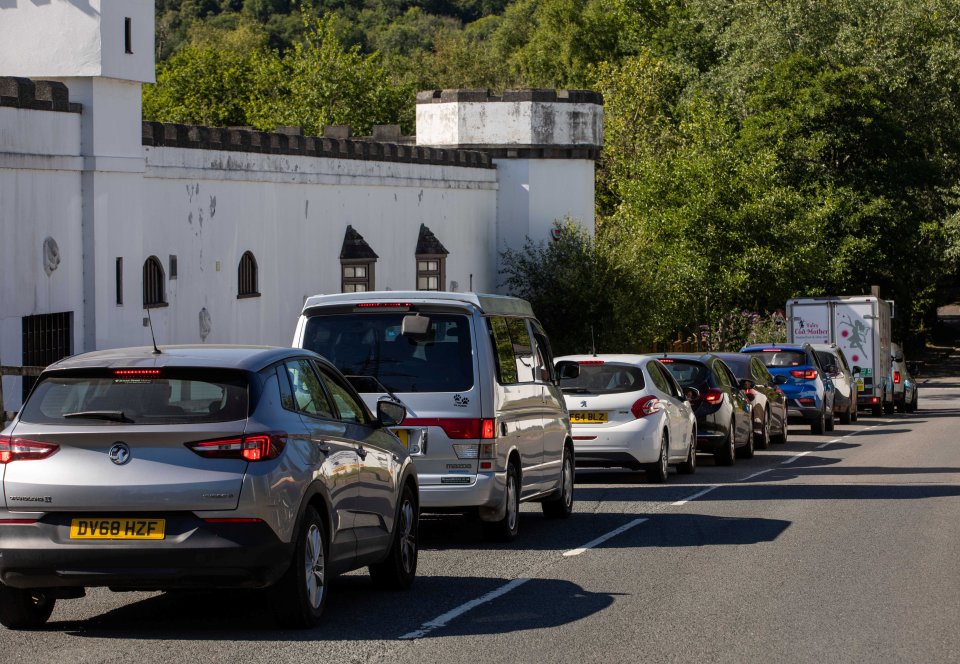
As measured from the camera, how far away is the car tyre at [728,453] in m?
23.1

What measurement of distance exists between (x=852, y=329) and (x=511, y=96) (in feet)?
37.9

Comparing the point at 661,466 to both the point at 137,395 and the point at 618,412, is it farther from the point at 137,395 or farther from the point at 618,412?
the point at 137,395

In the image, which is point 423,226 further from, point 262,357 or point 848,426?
point 262,357

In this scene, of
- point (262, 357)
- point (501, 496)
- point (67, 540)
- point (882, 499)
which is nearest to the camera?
point (67, 540)

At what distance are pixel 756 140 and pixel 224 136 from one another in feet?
95.4

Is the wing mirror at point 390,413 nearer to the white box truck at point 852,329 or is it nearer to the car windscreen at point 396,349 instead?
the car windscreen at point 396,349

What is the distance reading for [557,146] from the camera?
4591 centimetres

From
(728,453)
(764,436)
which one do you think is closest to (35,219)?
(728,453)

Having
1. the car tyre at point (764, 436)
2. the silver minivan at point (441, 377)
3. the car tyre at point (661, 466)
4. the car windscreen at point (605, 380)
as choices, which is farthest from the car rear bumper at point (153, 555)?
the car tyre at point (764, 436)

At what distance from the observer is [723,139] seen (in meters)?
49.9

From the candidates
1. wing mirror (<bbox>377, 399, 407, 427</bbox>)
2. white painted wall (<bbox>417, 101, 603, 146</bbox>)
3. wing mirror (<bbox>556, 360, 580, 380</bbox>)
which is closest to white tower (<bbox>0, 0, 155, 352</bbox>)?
wing mirror (<bbox>556, 360, 580, 380</bbox>)

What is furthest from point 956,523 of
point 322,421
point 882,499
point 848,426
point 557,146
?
point 557,146

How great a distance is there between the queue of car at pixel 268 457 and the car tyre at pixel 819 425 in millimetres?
19246

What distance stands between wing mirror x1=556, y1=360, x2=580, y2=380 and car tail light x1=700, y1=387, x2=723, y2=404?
3997mm
